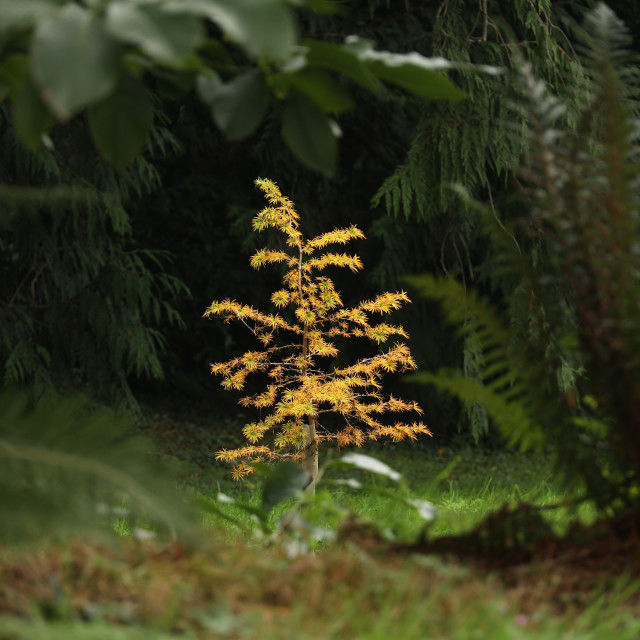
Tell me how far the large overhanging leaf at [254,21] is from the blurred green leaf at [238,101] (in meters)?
0.13

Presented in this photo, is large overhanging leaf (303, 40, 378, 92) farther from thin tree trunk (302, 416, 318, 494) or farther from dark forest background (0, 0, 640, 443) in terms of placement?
dark forest background (0, 0, 640, 443)

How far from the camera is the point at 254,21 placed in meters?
0.57

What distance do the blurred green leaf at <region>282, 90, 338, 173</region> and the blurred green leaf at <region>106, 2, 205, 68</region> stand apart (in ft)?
0.57

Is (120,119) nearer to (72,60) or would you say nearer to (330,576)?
(72,60)

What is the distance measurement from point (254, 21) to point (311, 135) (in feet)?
0.55

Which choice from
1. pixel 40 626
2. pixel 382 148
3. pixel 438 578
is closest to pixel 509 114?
pixel 382 148

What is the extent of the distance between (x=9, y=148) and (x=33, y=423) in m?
4.04

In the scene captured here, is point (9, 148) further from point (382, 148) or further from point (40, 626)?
point (40, 626)

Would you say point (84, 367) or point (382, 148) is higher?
point (382, 148)

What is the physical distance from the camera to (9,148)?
14.5 feet

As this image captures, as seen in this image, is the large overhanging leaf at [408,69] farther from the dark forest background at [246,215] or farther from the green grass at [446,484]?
the dark forest background at [246,215]

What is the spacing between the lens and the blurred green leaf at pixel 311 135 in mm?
721

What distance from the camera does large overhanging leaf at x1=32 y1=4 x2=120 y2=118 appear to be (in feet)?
1.81

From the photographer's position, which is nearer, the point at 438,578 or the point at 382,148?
the point at 438,578
